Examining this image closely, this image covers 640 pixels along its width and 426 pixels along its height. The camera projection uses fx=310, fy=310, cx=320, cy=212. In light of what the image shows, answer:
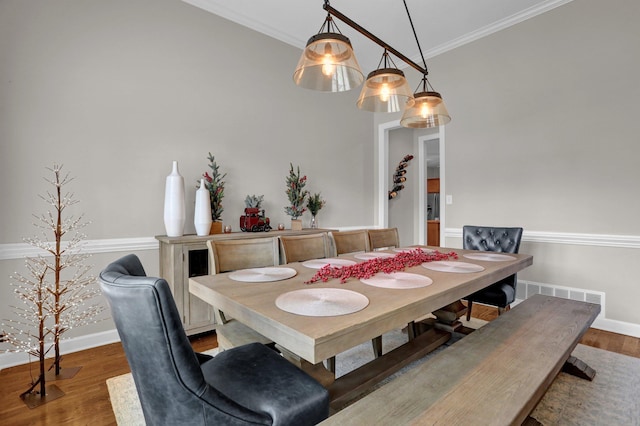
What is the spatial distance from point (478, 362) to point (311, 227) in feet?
8.60

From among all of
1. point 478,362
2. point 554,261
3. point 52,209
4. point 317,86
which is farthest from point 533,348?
point 52,209

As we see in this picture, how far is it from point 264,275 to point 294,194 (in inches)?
81.5

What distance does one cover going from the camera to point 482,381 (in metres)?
1.15

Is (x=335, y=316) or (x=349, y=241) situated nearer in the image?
(x=335, y=316)

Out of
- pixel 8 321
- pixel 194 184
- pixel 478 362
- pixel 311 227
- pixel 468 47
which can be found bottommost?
pixel 8 321

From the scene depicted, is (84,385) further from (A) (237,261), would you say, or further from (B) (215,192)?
(B) (215,192)

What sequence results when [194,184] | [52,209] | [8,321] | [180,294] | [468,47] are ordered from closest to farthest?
[8,321], [52,209], [180,294], [194,184], [468,47]

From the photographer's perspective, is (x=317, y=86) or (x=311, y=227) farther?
(x=311, y=227)

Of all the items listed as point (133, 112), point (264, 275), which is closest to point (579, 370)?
point (264, 275)

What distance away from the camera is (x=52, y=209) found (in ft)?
7.50

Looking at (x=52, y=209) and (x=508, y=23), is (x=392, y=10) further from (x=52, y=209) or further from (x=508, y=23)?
(x=52, y=209)

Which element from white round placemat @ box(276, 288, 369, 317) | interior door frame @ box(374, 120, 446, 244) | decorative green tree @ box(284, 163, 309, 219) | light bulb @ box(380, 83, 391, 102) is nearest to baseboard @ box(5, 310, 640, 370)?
interior door frame @ box(374, 120, 446, 244)

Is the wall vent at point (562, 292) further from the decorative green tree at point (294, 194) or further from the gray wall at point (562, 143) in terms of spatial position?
the decorative green tree at point (294, 194)

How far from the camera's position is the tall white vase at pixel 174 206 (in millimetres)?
2514
